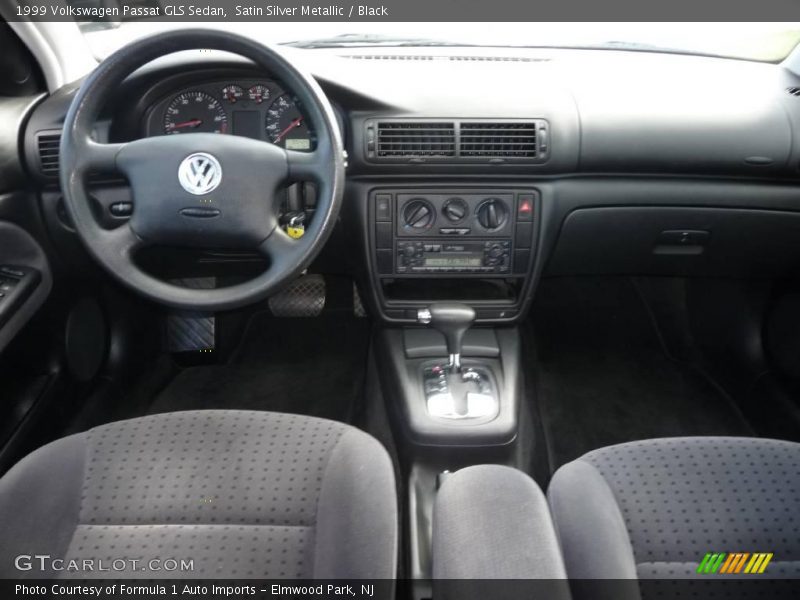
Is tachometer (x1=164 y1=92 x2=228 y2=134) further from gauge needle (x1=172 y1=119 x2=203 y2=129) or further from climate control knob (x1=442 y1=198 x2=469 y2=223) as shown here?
climate control knob (x1=442 y1=198 x2=469 y2=223)

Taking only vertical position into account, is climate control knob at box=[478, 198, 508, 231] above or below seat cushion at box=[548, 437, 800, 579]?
above

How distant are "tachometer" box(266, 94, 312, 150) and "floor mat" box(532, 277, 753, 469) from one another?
1235 millimetres

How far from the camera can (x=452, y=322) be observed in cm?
183

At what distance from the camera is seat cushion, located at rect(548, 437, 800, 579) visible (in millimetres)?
1084

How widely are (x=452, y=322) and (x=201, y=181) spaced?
0.80 metres

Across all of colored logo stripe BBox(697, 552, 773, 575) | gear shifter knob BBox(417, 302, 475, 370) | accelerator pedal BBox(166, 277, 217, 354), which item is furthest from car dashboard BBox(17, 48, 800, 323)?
colored logo stripe BBox(697, 552, 773, 575)

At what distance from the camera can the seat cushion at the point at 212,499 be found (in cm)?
109

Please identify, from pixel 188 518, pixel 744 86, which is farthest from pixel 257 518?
pixel 744 86

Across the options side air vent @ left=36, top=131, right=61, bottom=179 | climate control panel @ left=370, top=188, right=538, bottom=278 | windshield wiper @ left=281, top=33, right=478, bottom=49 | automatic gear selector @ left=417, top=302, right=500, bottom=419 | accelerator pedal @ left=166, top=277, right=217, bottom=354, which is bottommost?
accelerator pedal @ left=166, top=277, right=217, bottom=354

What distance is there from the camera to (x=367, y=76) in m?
1.70

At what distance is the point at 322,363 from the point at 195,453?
1305mm

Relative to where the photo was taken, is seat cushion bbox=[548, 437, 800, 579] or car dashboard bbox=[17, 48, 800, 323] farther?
car dashboard bbox=[17, 48, 800, 323]

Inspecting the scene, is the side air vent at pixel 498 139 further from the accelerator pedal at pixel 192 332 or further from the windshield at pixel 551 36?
the accelerator pedal at pixel 192 332

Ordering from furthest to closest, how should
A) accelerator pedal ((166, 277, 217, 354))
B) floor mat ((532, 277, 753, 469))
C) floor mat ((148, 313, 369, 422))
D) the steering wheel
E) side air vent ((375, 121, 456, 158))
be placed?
accelerator pedal ((166, 277, 217, 354))
floor mat ((148, 313, 369, 422))
floor mat ((532, 277, 753, 469))
side air vent ((375, 121, 456, 158))
the steering wheel
